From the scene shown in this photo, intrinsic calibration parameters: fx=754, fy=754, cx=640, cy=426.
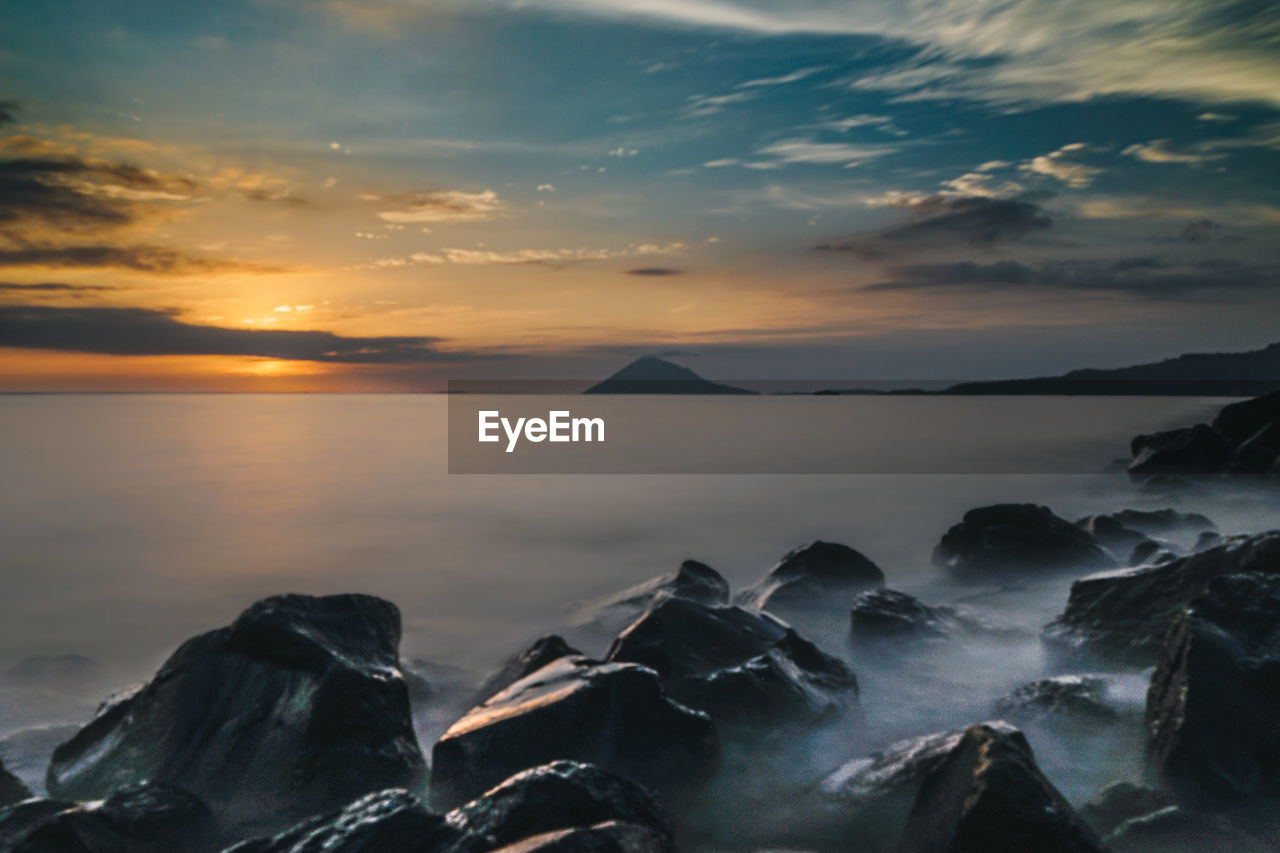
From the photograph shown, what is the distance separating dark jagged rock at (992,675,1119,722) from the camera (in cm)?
523

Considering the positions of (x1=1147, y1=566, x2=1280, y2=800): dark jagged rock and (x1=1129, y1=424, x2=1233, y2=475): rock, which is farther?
(x1=1129, y1=424, x2=1233, y2=475): rock

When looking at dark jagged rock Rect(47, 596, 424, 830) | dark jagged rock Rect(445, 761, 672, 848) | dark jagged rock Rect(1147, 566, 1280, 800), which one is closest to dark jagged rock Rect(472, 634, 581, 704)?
dark jagged rock Rect(47, 596, 424, 830)

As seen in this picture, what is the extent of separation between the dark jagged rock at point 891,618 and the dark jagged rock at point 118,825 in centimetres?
559

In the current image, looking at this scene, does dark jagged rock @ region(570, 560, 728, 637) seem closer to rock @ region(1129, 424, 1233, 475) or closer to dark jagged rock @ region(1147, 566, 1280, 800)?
dark jagged rock @ region(1147, 566, 1280, 800)

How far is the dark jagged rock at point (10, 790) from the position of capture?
14.2ft

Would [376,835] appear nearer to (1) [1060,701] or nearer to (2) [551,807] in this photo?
(2) [551,807]

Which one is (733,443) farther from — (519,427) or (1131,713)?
(1131,713)

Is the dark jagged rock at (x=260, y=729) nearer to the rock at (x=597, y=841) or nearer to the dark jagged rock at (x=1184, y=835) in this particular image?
the rock at (x=597, y=841)

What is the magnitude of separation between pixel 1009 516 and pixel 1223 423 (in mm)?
17876

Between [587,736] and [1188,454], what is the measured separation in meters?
22.8

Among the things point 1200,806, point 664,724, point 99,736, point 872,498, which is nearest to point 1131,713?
point 1200,806

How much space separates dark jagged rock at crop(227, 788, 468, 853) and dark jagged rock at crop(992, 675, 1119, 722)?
4.24 m

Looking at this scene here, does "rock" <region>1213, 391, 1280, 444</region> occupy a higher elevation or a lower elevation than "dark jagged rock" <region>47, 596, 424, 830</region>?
higher

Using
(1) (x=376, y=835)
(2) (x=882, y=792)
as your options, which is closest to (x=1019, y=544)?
(2) (x=882, y=792)
